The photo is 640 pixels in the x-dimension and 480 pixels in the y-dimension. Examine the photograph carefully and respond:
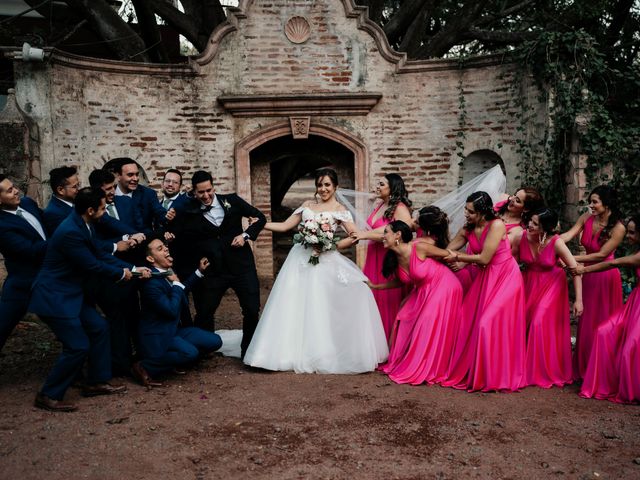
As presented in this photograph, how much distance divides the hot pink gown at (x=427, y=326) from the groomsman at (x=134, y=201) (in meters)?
2.75

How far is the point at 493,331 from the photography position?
6008mm

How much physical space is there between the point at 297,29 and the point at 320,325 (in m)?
6.73

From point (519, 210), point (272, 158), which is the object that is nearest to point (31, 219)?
point (519, 210)

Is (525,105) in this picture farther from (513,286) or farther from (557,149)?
(513,286)

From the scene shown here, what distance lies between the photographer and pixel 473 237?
6.47 meters

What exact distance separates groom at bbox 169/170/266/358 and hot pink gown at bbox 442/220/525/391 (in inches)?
88.4

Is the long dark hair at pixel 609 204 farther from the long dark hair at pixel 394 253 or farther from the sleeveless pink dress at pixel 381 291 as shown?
the sleeveless pink dress at pixel 381 291

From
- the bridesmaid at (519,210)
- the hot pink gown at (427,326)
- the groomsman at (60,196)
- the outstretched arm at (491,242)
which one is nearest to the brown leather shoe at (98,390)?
the groomsman at (60,196)

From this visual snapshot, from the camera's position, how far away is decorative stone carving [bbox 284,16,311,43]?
11.5m

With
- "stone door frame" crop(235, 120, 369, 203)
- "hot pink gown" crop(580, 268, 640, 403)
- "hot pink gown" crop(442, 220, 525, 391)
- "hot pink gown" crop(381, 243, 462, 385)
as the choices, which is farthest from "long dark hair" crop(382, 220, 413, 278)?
"stone door frame" crop(235, 120, 369, 203)

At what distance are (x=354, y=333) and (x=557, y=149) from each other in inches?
220

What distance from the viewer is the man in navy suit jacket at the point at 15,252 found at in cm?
571

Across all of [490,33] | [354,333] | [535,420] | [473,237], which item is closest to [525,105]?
[490,33]

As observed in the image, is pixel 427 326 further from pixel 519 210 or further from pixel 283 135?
pixel 283 135
